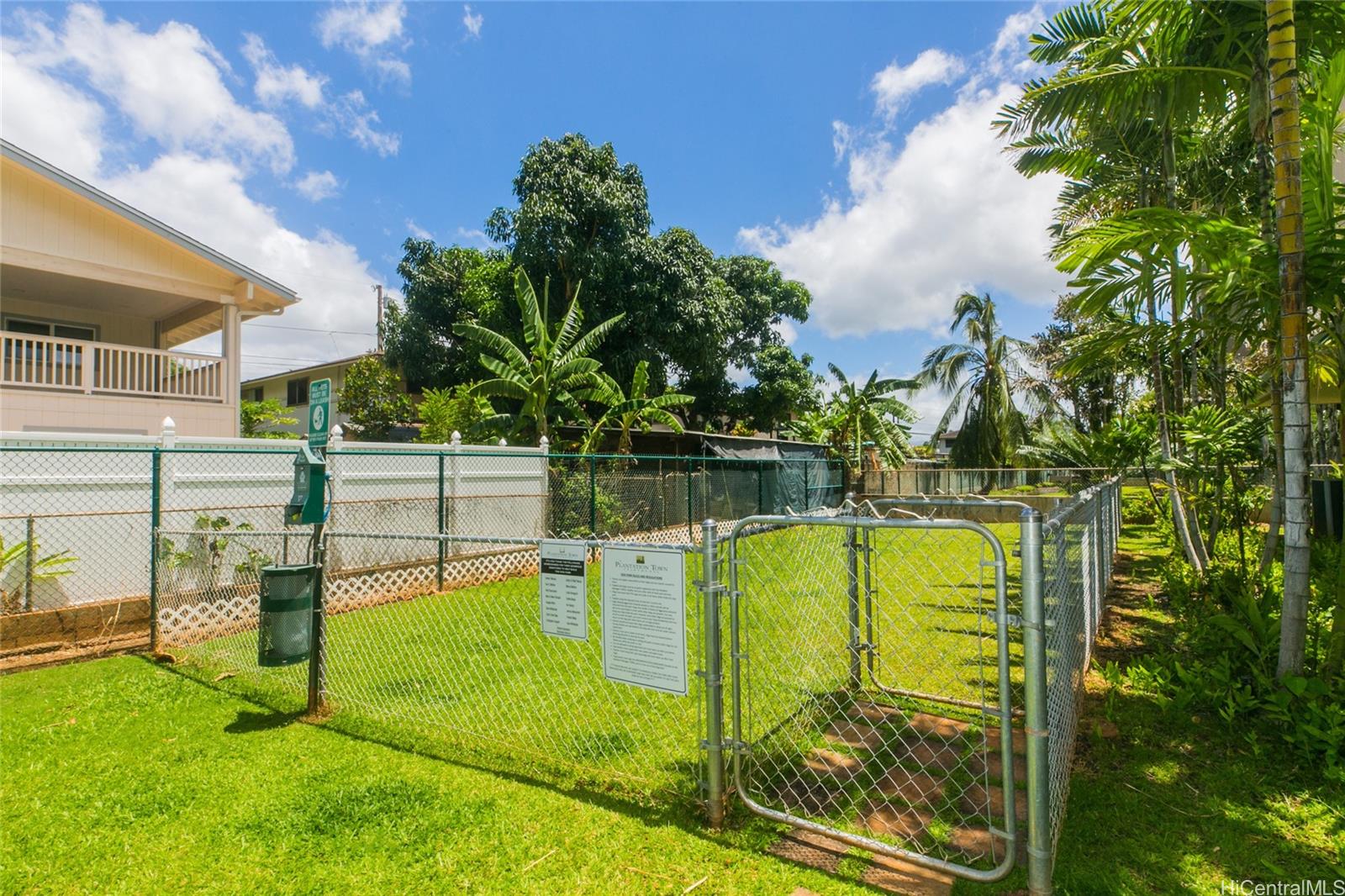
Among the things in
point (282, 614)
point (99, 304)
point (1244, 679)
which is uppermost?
point (99, 304)

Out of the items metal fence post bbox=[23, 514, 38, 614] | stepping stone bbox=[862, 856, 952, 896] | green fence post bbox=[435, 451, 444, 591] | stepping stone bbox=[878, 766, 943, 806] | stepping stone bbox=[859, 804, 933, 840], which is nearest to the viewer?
stepping stone bbox=[862, 856, 952, 896]

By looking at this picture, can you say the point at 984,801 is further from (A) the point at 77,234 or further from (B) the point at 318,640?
(A) the point at 77,234

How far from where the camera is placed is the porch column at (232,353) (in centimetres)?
1240

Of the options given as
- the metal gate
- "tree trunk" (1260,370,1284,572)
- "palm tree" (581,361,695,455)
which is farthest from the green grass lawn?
"palm tree" (581,361,695,455)

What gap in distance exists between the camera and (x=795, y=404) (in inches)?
1026

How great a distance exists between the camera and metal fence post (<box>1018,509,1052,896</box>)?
2305 mm

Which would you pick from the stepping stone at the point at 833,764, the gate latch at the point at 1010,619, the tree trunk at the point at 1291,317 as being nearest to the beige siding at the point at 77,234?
the stepping stone at the point at 833,764

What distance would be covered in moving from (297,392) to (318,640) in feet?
84.9

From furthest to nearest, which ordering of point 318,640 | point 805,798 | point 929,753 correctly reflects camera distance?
1. point 318,640
2. point 929,753
3. point 805,798

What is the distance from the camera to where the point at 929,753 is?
148 inches

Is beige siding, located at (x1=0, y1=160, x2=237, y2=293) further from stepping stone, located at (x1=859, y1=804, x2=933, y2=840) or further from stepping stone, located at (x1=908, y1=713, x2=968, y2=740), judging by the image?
stepping stone, located at (x1=859, y1=804, x2=933, y2=840)

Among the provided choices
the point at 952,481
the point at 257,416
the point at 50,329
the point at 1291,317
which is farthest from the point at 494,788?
the point at 952,481

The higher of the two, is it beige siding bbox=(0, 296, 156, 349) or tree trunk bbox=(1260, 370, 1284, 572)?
beige siding bbox=(0, 296, 156, 349)

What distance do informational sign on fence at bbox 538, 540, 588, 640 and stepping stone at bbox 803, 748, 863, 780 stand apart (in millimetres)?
1495
